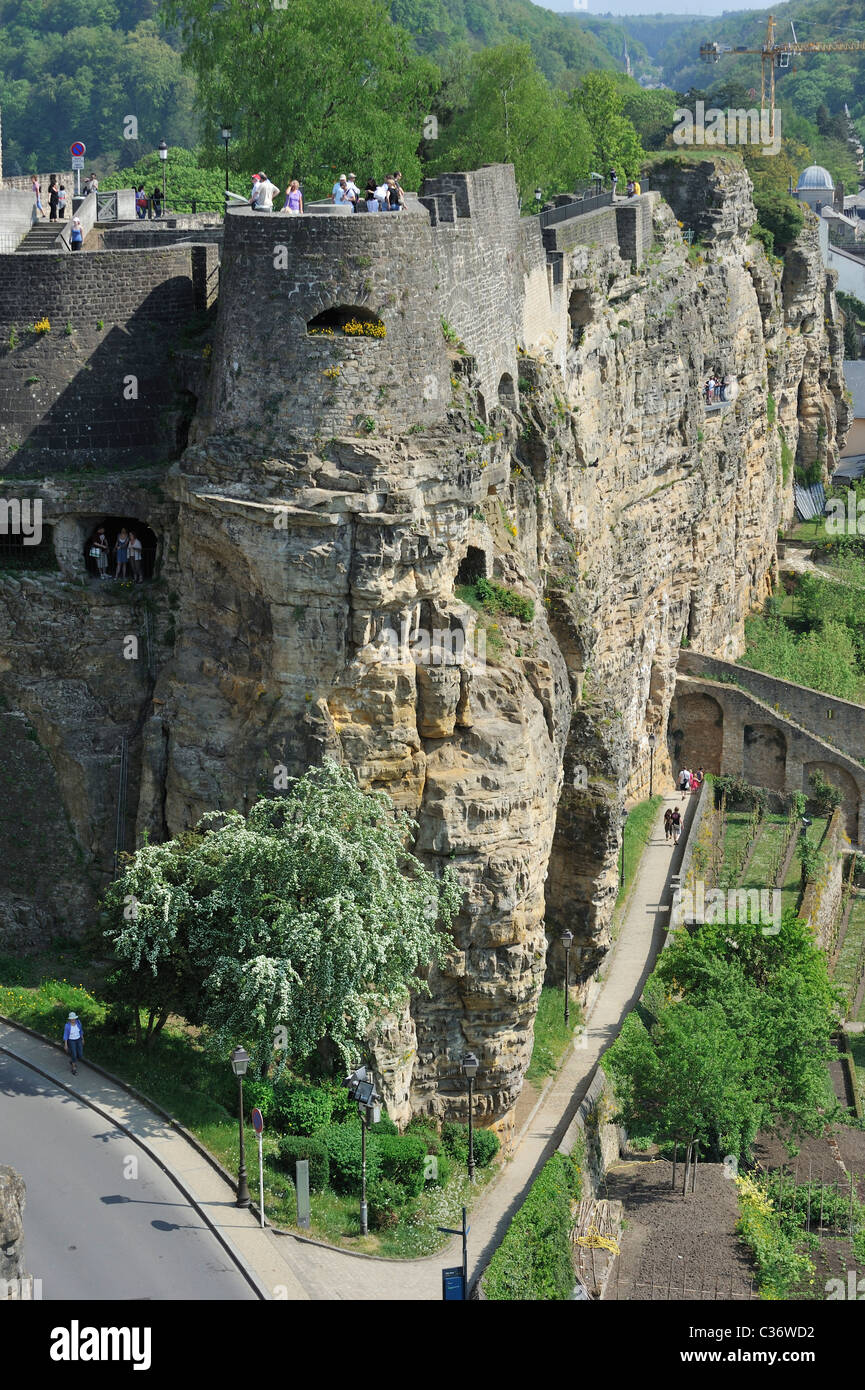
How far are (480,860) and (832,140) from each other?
483 ft

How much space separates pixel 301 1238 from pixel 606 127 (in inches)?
2309

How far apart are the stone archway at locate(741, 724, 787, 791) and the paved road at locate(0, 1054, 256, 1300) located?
3681cm

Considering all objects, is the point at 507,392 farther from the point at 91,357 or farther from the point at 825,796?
the point at 825,796

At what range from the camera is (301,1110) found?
39.5 metres

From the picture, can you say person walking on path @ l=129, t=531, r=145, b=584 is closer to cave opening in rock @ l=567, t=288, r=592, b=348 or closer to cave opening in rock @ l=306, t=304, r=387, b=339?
cave opening in rock @ l=306, t=304, r=387, b=339

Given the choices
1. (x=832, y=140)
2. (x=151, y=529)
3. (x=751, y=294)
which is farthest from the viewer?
(x=832, y=140)

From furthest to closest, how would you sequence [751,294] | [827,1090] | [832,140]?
[832,140], [751,294], [827,1090]

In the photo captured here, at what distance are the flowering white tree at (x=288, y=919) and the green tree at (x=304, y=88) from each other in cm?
2397

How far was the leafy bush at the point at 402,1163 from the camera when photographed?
39.9 m

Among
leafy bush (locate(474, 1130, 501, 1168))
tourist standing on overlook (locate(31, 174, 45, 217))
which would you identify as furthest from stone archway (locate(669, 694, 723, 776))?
tourist standing on overlook (locate(31, 174, 45, 217))

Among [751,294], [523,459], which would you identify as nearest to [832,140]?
[751,294]

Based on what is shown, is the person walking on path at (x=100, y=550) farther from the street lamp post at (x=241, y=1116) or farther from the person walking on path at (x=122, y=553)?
the street lamp post at (x=241, y=1116)
